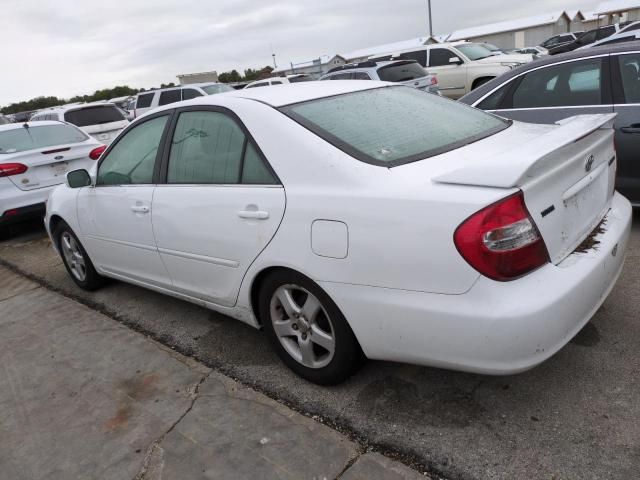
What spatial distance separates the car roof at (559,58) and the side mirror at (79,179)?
352cm

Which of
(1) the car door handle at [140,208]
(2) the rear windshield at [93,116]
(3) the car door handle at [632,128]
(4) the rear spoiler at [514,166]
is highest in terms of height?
(2) the rear windshield at [93,116]

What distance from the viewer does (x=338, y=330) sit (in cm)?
252

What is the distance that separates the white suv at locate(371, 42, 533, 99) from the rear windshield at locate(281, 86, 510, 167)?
10.6 m

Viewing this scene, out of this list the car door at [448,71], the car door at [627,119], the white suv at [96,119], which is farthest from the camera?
the car door at [448,71]

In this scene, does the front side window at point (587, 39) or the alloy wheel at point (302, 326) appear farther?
the front side window at point (587, 39)

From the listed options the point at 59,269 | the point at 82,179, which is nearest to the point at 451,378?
the point at 82,179

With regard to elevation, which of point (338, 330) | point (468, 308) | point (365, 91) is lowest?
point (338, 330)

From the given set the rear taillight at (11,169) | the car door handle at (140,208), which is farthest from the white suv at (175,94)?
the car door handle at (140,208)

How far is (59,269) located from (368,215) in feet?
14.6

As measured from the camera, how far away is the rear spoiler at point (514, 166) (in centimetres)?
202

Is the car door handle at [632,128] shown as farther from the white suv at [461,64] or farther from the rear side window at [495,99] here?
the white suv at [461,64]

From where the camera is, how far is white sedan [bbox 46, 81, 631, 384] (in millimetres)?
2047

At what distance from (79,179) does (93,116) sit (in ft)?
25.4

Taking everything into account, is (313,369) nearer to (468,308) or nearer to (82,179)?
(468,308)
